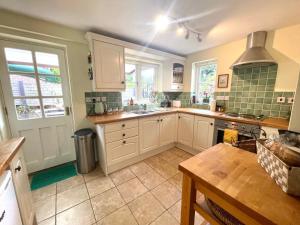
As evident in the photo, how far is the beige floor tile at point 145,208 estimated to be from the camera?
54.1 inches

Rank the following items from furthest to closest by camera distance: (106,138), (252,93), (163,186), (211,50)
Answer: (211,50) → (252,93) → (106,138) → (163,186)

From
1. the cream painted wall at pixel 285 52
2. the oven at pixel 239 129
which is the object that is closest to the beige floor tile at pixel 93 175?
the oven at pixel 239 129

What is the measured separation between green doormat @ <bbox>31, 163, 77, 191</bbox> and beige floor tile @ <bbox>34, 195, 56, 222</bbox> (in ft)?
1.10

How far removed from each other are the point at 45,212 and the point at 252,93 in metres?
3.45

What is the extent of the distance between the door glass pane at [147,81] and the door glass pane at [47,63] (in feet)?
5.49

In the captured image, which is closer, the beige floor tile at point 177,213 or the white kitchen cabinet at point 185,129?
the beige floor tile at point 177,213

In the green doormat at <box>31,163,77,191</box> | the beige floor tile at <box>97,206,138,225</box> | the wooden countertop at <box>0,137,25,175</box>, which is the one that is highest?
the wooden countertop at <box>0,137,25,175</box>

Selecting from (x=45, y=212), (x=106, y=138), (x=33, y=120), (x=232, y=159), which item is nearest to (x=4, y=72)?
(x=33, y=120)

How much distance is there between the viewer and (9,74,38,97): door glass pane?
5.91ft

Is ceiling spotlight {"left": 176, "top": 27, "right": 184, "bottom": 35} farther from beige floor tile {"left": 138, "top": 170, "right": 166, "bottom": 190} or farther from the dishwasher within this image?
the dishwasher

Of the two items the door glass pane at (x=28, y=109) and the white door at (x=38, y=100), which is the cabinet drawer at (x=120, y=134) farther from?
the door glass pane at (x=28, y=109)

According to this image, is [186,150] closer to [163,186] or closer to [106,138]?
[163,186]

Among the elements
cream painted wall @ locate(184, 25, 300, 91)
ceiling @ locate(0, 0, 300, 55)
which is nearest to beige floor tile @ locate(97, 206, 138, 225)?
ceiling @ locate(0, 0, 300, 55)

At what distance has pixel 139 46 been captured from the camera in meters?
2.41
